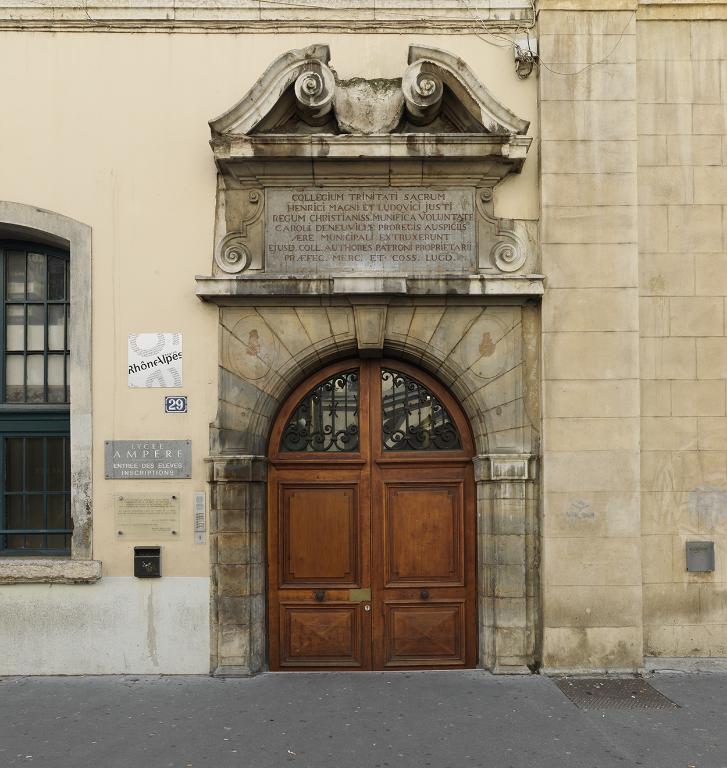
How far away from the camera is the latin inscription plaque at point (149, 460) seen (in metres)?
7.45

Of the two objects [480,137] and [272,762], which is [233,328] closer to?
[480,137]

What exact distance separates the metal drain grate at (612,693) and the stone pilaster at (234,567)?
2.89 meters

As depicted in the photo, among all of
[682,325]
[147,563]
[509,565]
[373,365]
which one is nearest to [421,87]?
[373,365]

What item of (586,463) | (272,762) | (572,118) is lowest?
(272,762)

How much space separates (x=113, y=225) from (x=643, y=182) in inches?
203

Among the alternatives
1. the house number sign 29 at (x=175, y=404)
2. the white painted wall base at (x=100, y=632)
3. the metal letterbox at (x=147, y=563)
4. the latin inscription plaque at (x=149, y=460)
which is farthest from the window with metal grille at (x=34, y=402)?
the house number sign 29 at (x=175, y=404)

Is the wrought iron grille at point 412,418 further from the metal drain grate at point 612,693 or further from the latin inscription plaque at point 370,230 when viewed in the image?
the metal drain grate at point 612,693

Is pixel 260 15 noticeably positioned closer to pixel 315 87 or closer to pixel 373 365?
pixel 315 87

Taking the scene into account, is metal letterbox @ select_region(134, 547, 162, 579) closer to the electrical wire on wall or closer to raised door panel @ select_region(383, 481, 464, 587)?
raised door panel @ select_region(383, 481, 464, 587)

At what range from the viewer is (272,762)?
215 inches

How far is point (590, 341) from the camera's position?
→ 7.43 m

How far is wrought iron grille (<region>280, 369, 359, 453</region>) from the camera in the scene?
302 inches

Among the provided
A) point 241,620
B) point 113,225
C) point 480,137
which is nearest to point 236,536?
point 241,620

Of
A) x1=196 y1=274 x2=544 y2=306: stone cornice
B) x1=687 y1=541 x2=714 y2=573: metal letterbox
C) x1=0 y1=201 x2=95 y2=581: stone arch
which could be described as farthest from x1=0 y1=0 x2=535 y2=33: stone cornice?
x1=687 y1=541 x2=714 y2=573: metal letterbox
